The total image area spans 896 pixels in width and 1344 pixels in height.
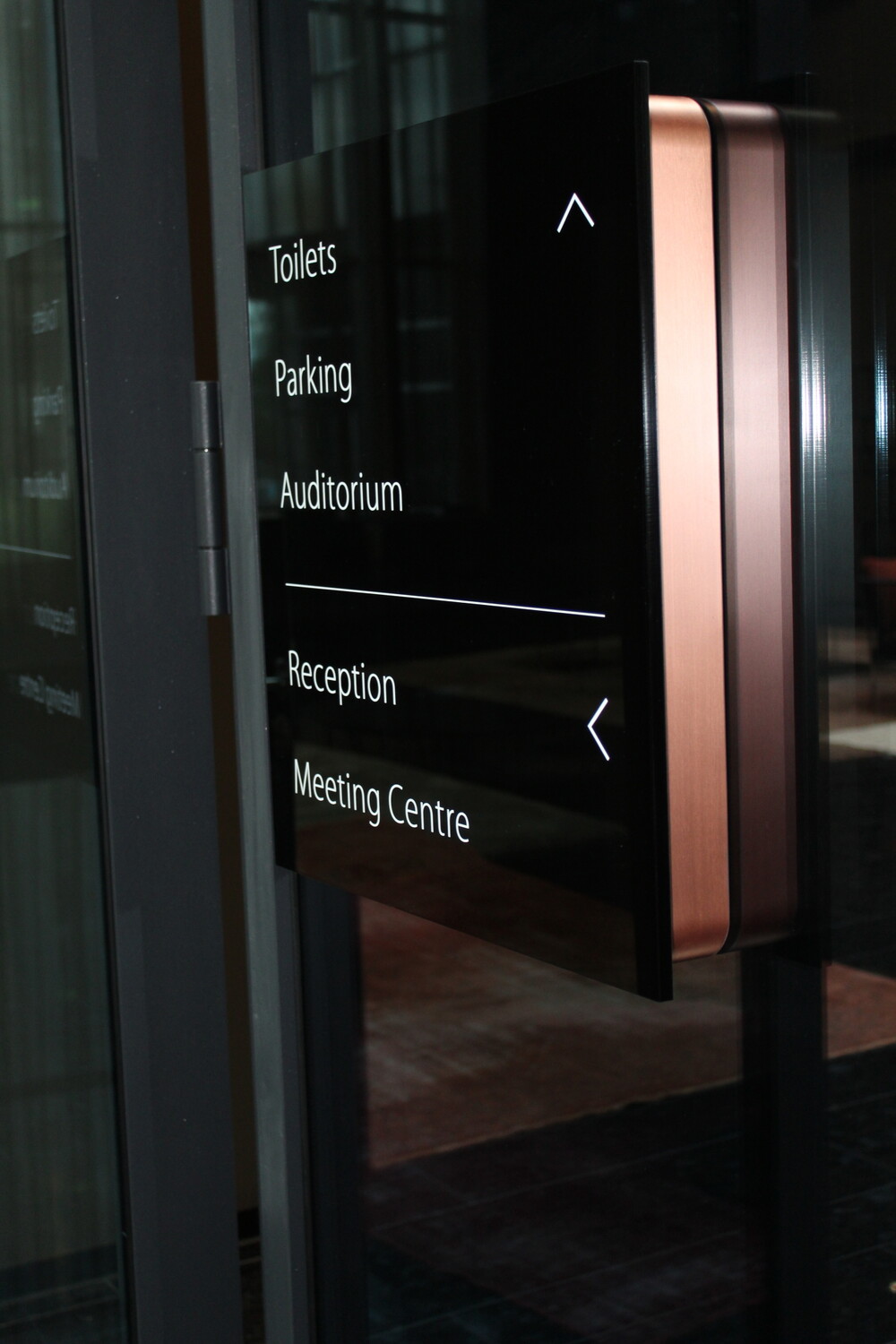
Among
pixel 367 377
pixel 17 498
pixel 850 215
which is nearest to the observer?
pixel 850 215

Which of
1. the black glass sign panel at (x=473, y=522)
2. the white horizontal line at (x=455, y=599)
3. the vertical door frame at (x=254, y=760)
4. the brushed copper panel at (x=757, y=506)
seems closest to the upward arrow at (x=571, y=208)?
the black glass sign panel at (x=473, y=522)

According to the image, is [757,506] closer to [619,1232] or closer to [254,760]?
[619,1232]

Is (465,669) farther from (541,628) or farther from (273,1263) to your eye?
(273,1263)

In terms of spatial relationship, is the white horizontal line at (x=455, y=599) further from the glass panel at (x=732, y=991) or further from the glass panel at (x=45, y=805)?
the glass panel at (x=45, y=805)

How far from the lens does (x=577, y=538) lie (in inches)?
42.6

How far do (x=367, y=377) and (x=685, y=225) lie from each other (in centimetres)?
40

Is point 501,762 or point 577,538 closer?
point 577,538

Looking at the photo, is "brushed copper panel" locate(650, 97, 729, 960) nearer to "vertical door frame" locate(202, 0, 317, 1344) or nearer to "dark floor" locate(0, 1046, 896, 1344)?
"dark floor" locate(0, 1046, 896, 1344)

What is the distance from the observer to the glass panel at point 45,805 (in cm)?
165

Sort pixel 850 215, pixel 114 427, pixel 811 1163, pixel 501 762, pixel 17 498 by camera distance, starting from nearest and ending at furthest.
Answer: pixel 850 215 → pixel 811 1163 → pixel 501 762 → pixel 114 427 → pixel 17 498

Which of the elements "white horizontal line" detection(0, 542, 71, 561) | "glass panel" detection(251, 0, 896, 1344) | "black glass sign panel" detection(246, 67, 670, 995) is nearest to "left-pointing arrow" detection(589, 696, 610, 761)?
"black glass sign panel" detection(246, 67, 670, 995)

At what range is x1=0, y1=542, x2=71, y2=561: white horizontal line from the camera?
1.68 m

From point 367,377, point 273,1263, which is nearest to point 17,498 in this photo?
point 367,377

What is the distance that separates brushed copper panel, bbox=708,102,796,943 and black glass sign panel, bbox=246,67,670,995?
0.16ft
